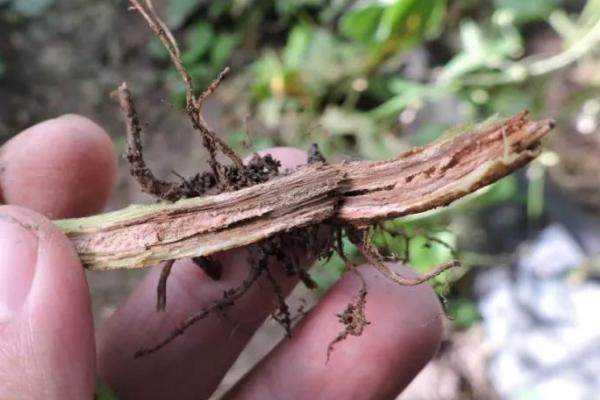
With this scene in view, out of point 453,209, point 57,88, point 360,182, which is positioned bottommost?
point 453,209

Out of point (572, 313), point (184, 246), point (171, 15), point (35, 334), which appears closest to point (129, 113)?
point (184, 246)

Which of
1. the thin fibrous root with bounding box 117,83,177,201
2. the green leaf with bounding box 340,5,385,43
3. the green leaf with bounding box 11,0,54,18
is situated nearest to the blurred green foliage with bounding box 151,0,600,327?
the green leaf with bounding box 340,5,385,43

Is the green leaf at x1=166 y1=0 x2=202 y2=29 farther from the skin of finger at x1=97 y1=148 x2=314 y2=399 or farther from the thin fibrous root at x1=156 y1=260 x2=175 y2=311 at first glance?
the thin fibrous root at x1=156 y1=260 x2=175 y2=311

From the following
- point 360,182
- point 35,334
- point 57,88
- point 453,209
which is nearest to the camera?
point 35,334

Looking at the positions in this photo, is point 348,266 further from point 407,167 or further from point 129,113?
point 129,113

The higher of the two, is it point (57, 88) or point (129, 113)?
point (57, 88)

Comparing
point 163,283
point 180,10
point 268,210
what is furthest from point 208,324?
point 180,10
